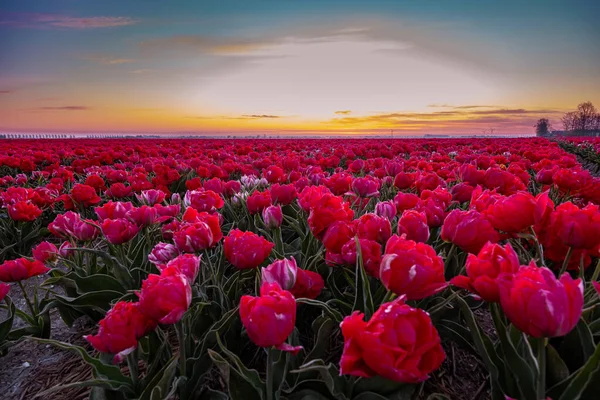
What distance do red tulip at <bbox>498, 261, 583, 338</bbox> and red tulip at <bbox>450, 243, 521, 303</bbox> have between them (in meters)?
0.11

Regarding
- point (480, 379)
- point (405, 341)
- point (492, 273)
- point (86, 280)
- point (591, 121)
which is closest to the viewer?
point (405, 341)

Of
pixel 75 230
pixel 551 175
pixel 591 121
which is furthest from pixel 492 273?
pixel 591 121

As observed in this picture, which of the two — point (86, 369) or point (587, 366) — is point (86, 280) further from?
point (587, 366)

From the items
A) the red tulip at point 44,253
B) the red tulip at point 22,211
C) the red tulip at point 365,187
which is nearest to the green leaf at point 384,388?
the red tulip at point 365,187

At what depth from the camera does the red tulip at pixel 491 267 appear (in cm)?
104

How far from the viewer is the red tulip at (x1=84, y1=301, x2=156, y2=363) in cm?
120

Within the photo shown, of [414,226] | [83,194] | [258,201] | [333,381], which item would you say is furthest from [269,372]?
[83,194]

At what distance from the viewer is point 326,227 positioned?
173cm

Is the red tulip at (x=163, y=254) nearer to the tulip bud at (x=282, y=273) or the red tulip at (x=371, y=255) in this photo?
the tulip bud at (x=282, y=273)

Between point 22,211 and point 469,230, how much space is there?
146 inches

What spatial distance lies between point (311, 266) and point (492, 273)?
104cm

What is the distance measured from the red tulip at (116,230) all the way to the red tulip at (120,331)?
936 millimetres

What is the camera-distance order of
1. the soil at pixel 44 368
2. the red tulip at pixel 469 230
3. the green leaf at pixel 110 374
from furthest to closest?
the soil at pixel 44 368 < the red tulip at pixel 469 230 < the green leaf at pixel 110 374

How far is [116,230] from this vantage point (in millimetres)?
2072
